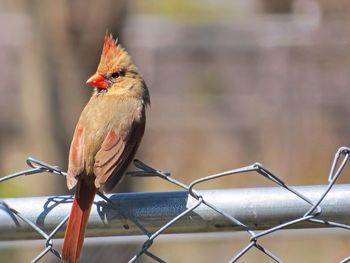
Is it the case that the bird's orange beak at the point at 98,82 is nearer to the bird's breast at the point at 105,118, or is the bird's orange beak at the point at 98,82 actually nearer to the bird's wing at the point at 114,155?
the bird's breast at the point at 105,118

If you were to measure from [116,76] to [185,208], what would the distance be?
1.57 meters

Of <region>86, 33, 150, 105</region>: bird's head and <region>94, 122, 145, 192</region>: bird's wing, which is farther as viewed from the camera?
<region>86, 33, 150, 105</region>: bird's head

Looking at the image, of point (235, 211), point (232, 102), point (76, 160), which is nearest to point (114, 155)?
point (76, 160)

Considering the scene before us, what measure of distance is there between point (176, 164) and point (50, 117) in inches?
190

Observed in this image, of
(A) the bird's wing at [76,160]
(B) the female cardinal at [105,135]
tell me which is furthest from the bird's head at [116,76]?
(A) the bird's wing at [76,160]

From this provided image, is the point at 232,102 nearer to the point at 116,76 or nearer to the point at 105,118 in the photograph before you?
the point at 116,76

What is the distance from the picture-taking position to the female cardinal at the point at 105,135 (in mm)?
2410

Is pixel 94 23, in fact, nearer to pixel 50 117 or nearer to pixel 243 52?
pixel 50 117

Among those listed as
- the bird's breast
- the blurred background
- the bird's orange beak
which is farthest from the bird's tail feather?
the blurred background

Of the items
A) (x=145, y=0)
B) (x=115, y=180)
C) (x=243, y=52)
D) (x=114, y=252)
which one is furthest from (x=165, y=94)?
(x=115, y=180)

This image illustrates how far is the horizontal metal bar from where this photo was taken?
2316 millimetres

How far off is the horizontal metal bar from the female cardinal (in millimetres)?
75

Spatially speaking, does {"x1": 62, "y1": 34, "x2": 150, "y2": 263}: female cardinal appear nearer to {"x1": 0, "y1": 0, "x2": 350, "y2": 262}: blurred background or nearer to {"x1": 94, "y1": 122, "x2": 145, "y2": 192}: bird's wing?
{"x1": 94, "y1": 122, "x2": 145, "y2": 192}: bird's wing

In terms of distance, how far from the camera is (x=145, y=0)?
1859 centimetres
